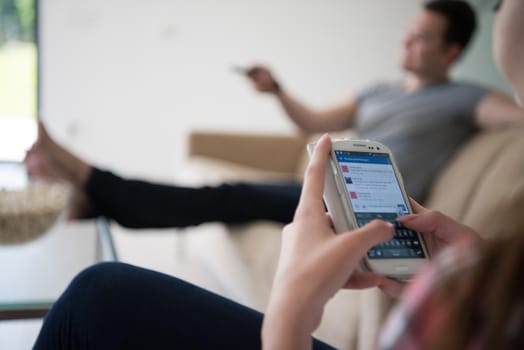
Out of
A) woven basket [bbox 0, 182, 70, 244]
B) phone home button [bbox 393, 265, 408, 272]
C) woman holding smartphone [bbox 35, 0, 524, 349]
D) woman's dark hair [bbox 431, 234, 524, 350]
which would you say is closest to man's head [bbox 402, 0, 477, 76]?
woman holding smartphone [bbox 35, 0, 524, 349]

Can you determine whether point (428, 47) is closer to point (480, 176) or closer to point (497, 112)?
point (497, 112)

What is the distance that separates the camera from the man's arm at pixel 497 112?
125cm

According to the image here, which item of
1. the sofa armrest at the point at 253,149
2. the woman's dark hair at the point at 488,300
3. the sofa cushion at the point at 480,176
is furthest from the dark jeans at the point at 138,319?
the sofa armrest at the point at 253,149

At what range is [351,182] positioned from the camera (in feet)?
1.96

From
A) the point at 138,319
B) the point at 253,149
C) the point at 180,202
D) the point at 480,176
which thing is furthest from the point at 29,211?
the point at 253,149

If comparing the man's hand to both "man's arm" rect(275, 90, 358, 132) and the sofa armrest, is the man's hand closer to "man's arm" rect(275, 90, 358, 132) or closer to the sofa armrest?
"man's arm" rect(275, 90, 358, 132)

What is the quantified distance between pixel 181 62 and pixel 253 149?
112 centimetres

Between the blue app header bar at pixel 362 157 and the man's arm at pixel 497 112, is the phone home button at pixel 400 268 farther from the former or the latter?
the man's arm at pixel 497 112

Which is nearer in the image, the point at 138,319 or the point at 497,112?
the point at 138,319

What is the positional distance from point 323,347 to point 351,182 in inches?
7.1

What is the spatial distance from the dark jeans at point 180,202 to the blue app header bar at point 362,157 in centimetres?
65

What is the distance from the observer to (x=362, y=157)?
637 millimetres

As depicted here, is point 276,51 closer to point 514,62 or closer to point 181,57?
point 181,57

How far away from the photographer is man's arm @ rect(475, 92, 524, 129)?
1254 mm
